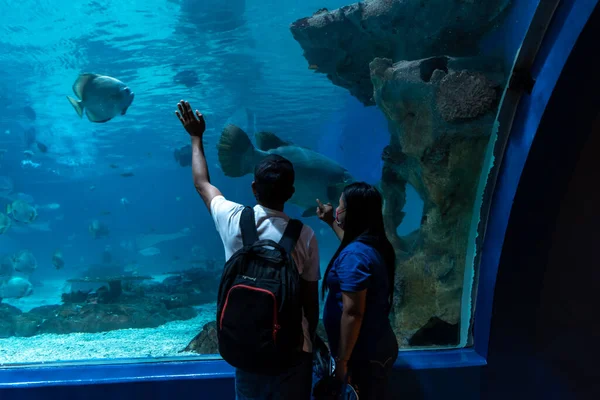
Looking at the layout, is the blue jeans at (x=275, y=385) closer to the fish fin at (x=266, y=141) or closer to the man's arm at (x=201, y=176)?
the man's arm at (x=201, y=176)

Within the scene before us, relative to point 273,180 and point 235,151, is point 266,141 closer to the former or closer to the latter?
point 235,151

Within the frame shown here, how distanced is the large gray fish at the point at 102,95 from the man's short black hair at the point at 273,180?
15.1ft

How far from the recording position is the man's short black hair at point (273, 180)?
1.95 metres

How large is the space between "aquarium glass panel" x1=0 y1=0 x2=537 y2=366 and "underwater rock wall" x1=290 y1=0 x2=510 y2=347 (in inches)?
0.7

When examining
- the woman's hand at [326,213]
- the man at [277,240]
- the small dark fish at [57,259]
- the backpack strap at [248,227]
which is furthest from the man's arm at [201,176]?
the small dark fish at [57,259]

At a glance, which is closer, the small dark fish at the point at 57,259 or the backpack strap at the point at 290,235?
the backpack strap at the point at 290,235

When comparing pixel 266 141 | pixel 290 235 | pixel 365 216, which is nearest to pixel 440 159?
pixel 365 216

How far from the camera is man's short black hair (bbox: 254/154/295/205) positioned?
1.95 metres

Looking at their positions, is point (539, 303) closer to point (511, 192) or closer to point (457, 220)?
point (511, 192)

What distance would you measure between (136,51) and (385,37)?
13412mm

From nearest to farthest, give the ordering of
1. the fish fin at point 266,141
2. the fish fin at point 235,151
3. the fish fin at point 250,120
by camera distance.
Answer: the fish fin at point 235,151 < the fish fin at point 266,141 < the fish fin at point 250,120

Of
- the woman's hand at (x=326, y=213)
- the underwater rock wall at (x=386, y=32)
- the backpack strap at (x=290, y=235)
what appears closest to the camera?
the backpack strap at (x=290, y=235)

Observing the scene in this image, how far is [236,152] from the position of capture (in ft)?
21.5

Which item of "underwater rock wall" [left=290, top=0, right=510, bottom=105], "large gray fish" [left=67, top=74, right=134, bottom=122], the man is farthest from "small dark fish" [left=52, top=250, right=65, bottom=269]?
the man
